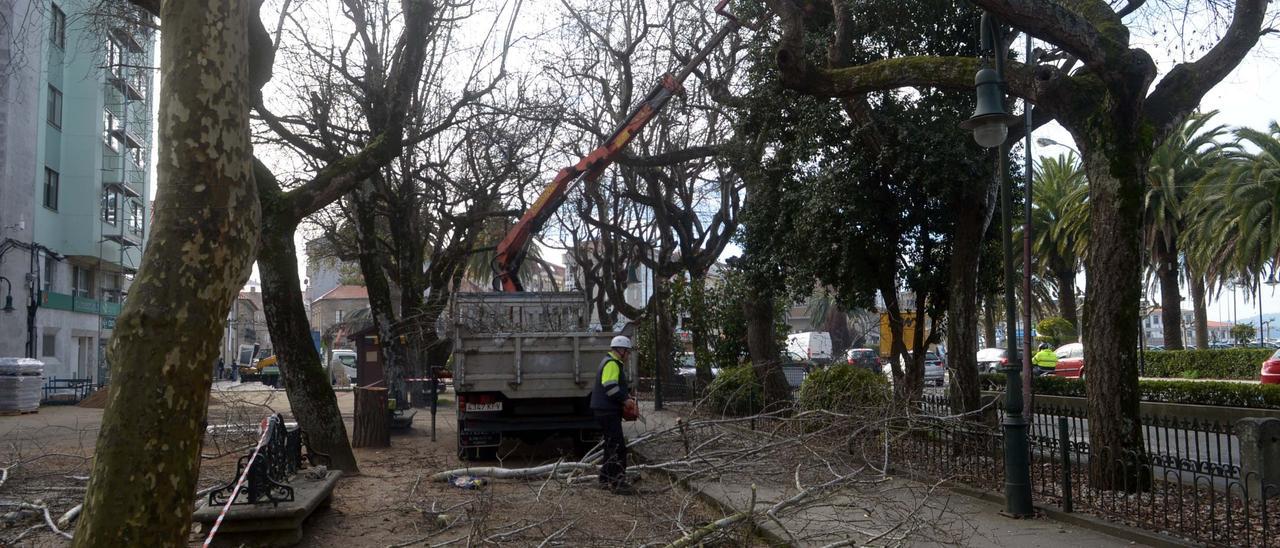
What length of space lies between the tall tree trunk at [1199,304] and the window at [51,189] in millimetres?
37084

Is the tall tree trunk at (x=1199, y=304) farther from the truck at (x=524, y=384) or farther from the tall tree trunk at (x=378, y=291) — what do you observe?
the truck at (x=524, y=384)

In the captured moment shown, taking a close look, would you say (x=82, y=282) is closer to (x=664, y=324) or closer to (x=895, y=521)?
(x=664, y=324)

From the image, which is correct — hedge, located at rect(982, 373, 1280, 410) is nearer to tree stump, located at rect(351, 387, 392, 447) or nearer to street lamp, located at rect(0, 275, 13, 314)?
tree stump, located at rect(351, 387, 392, 447)

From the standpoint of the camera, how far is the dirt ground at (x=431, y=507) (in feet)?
23.3

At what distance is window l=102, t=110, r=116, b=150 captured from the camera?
119 ft

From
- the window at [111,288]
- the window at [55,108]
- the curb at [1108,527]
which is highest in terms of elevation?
the window at [55,108]

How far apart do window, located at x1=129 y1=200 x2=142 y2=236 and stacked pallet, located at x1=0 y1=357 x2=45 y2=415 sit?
58.8ft

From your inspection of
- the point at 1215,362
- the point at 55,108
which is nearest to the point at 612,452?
the point at 1215,362

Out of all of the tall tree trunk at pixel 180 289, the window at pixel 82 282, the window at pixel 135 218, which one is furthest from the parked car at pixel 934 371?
the tall tree trunk at pixel 180 289

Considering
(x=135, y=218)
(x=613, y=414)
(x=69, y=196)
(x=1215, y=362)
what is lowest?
(x=1215, y=362)

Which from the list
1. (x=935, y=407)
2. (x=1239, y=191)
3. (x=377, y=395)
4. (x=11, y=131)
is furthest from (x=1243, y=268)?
(x=11, y=131)

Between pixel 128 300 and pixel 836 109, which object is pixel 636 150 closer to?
pixel 836 109

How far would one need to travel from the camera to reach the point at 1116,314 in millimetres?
9133

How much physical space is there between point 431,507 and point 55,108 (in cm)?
3160
